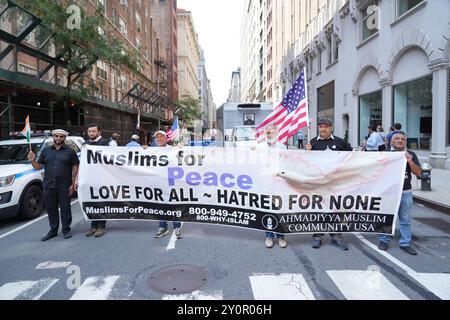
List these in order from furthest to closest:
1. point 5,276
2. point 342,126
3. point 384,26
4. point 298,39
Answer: point 298,39 → point 342,126 → point 384,26 → point 5,276

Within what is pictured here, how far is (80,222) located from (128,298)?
4.01m

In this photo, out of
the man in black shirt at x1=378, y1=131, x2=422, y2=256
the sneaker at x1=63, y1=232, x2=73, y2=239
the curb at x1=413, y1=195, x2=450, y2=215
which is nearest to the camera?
the man in black shirt at x1=378, y1=131, x2=422, y2=256

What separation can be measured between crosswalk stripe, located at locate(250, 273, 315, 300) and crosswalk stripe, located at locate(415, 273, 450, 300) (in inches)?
54.9

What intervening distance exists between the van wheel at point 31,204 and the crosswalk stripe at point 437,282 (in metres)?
7.33

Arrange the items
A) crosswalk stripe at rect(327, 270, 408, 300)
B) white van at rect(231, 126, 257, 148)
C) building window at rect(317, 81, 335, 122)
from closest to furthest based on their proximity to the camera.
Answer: crosswalk stripe at rect(327, 270, 408, 300), white van at rect(231, 126, 257, 148), building window at rect(317, 81, 335, 122)

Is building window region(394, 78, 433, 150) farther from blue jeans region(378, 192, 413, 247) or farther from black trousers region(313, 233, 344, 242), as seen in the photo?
black trousers region(313, 233, 344, 242)

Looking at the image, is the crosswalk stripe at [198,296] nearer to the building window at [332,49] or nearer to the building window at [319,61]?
the building window at [332,49]

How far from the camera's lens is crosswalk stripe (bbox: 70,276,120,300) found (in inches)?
149

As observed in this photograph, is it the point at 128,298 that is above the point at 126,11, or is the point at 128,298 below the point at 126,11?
below

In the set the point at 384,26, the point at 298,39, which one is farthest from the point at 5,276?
the point at 298,39

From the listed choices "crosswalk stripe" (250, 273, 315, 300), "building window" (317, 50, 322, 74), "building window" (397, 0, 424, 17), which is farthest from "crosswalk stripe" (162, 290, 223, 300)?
"building window" (317, 50, 322, 74)

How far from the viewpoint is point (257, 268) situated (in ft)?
14.9
